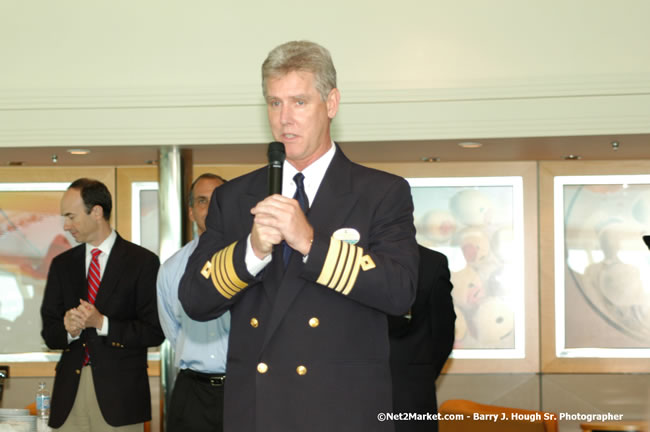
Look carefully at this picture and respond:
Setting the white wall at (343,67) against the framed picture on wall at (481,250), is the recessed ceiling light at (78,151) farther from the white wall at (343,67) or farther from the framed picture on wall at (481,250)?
the framed picture on wall at (481,250)

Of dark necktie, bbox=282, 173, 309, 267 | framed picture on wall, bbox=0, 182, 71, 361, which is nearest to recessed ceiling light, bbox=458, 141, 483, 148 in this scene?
framed picture on wall, bbox=0, 182, 71, 361

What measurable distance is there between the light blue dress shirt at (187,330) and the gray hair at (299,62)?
187 centimetres

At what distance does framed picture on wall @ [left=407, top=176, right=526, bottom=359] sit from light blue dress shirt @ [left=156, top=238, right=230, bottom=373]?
2.53 m

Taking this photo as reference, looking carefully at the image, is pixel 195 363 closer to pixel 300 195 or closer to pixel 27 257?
pixel 300 195

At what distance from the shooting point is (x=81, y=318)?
403 centimetres

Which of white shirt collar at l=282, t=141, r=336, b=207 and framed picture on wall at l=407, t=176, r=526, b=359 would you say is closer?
Answer: white shirt collar at l=282, t=141, r=336, b=207

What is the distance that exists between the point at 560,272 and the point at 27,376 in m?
4.05

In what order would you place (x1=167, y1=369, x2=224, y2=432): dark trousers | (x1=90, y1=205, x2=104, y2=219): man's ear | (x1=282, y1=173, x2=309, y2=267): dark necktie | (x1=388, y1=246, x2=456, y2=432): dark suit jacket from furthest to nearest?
(x1=90, y1=205, x2=104, y2=219): man's ear < (x1=388, y1=246, x2=456, y2=432): dark suit jacket < (x1=167, y1=369, x2=224, y2=432): dark trousers < (x1=282, y1=173, x2=309, y2=267): dark necktie

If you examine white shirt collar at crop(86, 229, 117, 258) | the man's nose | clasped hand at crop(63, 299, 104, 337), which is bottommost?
clasped hand at crop(63, 299, 104, 337)

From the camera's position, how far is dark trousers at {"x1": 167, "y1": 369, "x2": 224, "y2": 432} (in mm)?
3682

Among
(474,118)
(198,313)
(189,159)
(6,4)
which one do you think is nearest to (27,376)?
(189,159)

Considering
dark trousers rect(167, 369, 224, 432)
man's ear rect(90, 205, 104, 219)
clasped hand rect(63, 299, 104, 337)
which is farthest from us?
man's ear rect(90, 205, 104, 219)

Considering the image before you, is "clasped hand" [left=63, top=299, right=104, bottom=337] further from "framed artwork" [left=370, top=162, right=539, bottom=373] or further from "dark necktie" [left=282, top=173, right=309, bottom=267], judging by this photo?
"framed artwork" [left=370, top=162, right=539, bottom=373]

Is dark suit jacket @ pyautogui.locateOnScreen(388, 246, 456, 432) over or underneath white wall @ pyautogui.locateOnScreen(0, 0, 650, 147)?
underneath
